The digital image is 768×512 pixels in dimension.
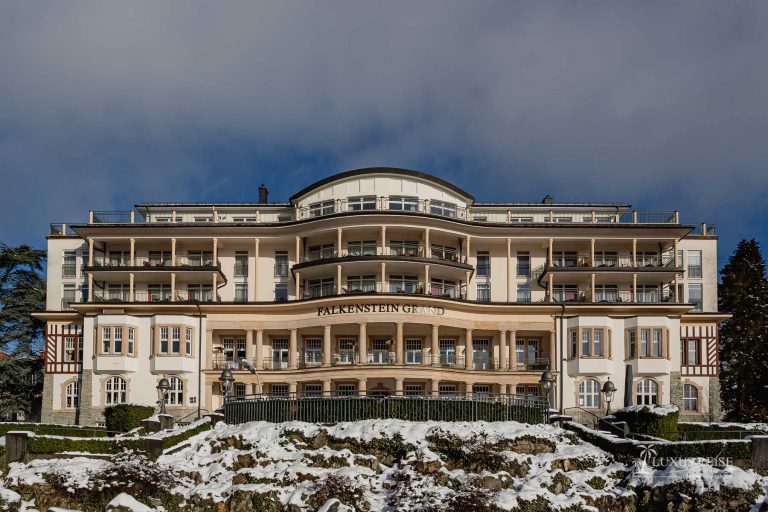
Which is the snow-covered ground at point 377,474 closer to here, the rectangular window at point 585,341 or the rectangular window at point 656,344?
the rectangular window at point 585,341

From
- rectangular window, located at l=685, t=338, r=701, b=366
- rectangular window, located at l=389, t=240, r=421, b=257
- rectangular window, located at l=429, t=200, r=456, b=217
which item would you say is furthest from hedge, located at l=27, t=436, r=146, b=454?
rectangular window, located at l=685, t=338, r=701, b=366

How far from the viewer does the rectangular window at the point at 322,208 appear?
66.2 meters

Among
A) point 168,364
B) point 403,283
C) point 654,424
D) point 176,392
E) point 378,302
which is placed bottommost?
point 176,392

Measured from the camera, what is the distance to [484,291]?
Result: 67.9 metres

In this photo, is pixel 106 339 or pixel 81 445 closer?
pixel 81 445

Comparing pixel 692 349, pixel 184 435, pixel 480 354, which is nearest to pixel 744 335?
pixel 692 349

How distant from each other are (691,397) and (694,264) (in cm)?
1198

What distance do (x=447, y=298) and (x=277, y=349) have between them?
1428 cm

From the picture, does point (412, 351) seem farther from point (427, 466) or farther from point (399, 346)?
point (427, 466)

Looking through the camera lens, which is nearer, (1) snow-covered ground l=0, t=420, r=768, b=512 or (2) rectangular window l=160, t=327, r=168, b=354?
(1) snow-covered ground l=0, t=420, r=768, b=512

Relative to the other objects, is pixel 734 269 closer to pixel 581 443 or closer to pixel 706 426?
pixel 706 426

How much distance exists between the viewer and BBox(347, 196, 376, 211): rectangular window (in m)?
65.2

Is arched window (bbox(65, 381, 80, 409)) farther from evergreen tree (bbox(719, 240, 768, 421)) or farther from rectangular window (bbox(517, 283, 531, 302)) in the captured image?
evergreen tree (bbox(719, 240, 768, 421))

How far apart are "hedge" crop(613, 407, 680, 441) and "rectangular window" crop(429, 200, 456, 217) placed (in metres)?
29.0
